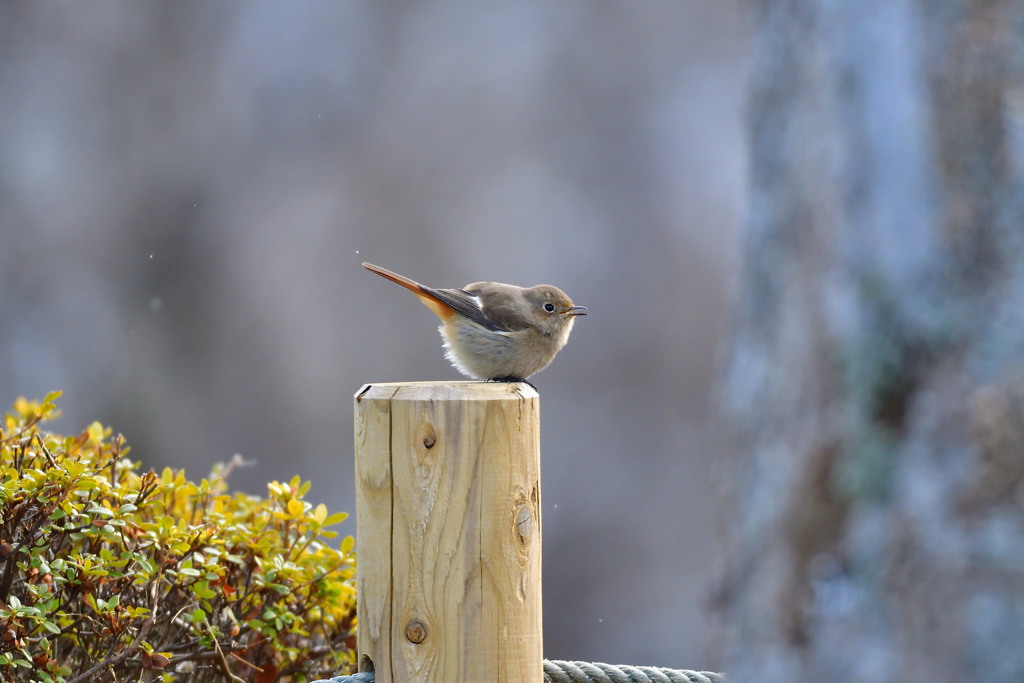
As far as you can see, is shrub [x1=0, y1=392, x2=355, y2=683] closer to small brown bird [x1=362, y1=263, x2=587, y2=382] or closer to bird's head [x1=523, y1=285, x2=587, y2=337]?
small brown bird [x1=362, y1=263, x2=587, y2=382]

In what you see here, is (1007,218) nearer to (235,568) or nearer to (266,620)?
(266,620)

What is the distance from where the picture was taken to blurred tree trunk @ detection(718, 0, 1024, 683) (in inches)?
29.1

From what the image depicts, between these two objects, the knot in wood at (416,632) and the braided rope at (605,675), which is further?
the braided rope at (605,675)

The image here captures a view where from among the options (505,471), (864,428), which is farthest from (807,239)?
(505,471)

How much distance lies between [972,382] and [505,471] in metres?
1.10

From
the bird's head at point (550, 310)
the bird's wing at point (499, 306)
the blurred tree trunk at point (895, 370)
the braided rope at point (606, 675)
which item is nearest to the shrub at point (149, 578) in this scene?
the braided rope at point (606, 675)

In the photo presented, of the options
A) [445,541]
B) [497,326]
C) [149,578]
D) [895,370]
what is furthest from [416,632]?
[497,326]

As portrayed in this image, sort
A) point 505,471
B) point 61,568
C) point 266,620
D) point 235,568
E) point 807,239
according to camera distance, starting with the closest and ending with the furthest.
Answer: point 807,239 < point 505,471 < point 61,568 < point 266,620 < point 235,568

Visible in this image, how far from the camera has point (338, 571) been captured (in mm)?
2445

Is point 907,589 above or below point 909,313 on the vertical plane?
below

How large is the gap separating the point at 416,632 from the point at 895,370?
1.19 m

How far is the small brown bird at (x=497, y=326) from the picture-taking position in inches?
119

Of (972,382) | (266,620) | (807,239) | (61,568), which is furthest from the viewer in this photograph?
(266,620)

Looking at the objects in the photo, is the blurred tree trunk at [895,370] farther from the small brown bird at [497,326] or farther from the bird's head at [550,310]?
the bird's head at [550,310]
